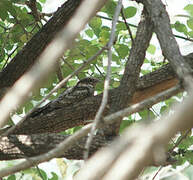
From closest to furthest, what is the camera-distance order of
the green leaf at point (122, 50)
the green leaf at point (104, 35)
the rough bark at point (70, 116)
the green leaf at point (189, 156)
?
the green leaf at point (189, 156) < the rough bark at point (70, 116) < the green leaf at point (122, 50) < the green leaf at point (104, 35)

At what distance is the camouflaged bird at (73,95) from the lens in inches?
173

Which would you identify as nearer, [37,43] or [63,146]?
[63,146]

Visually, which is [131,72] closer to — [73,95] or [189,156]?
[189,156]

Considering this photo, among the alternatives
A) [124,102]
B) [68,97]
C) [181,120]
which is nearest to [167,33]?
[124,102]

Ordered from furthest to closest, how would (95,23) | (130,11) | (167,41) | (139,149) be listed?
(95,23)
(130,11)
(167,41)
(139,149)

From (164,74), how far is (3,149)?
5.35ft

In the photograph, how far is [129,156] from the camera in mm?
1308

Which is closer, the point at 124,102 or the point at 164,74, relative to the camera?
the point at 124,102

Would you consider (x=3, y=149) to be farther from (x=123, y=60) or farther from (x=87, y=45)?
(x=123, y=60)

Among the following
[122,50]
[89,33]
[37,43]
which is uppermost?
[37,43]

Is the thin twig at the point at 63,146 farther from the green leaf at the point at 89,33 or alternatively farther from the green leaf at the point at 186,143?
the green leaf at the point at 89,33

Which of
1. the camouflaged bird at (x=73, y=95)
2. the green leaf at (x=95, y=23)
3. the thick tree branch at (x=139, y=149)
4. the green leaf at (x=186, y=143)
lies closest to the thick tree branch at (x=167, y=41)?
the thick tree branch at (x=139, y=149)

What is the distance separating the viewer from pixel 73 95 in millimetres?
4719

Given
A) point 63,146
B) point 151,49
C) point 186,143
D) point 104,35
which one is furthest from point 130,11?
point 63,146
